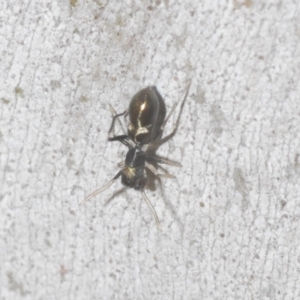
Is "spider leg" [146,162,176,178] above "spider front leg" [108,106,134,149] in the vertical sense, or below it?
below

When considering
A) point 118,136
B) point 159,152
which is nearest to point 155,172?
point 159,152

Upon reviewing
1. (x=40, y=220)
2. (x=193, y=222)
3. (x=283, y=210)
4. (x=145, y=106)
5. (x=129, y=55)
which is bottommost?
(x=40, y=220)

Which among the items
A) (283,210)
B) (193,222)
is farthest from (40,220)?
(283,210)

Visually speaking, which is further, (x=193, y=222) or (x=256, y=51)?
(x=193, y=222)

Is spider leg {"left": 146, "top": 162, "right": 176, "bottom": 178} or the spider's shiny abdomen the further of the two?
spider leg {"left": 146, "top": 162, "right": 176, "bottom": 178}

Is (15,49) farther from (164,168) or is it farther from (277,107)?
(277,107)

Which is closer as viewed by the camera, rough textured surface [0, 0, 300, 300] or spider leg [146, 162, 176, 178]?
rough textured surface [0, 0, 300, 300]

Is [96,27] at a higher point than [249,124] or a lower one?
higher
